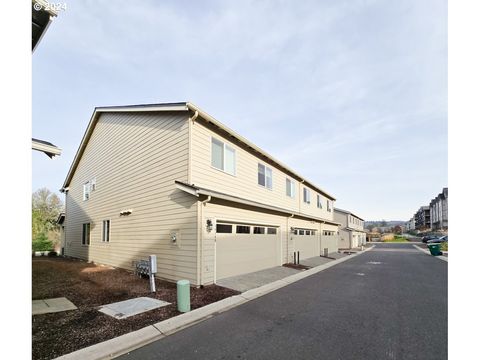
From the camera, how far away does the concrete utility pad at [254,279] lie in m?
10.4

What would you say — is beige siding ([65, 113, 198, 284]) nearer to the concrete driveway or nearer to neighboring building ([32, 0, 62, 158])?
the concrete driveway

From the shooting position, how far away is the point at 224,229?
1147 cm

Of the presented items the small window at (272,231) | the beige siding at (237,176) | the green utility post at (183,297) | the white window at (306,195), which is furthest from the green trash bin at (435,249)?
the green utility post at (183,297)

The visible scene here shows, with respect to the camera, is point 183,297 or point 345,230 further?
point 345,230

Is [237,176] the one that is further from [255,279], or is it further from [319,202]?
[319,202]

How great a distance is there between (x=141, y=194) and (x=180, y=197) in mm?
3470

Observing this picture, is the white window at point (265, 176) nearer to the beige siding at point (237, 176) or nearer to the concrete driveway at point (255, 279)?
the beige siding at point (237, 176)

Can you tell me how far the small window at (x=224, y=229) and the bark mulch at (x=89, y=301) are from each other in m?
2.23

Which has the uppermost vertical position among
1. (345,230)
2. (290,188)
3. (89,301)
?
(290,188)

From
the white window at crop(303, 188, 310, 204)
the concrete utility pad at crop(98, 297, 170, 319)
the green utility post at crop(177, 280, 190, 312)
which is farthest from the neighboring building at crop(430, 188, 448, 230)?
the concrete utility pad at crop(98, 297, 170, 319)

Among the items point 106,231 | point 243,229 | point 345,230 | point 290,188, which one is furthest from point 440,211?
point 106,231

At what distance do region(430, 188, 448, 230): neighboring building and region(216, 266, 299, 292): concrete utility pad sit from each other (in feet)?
258
